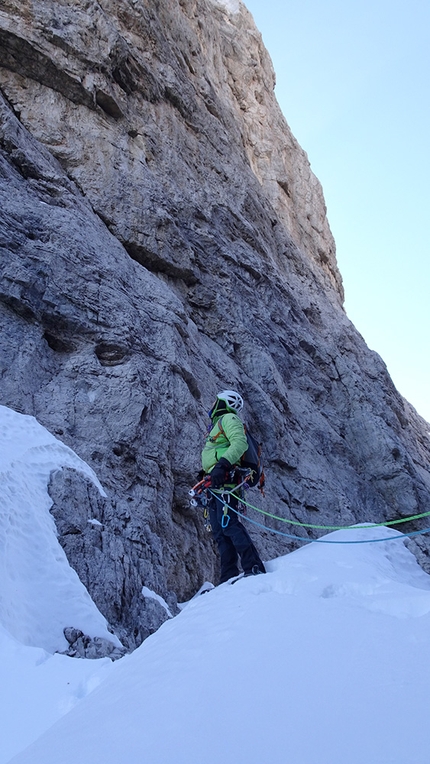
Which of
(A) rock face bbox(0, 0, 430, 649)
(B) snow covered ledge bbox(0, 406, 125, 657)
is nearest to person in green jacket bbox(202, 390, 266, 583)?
(A) rock face bbox(0, 0, 430, 649)

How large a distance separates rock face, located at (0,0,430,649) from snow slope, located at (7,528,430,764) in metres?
2.50

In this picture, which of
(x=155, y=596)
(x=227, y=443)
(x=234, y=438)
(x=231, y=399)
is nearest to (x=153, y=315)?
(x=231, y=399)

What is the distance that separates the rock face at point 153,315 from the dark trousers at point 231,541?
1000mm

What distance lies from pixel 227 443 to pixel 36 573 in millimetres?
2467

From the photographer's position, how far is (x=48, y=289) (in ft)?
32.0

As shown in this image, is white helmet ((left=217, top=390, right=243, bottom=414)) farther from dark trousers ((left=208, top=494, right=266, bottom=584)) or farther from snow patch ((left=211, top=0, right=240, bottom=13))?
snow patch ((left=211, top=0, right=240, bottom=13))

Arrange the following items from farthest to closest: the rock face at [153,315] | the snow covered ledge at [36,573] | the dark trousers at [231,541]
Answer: the rock face at [153,315]
the dark trousers at [231,541]
the snow covered ledge at [36,573]

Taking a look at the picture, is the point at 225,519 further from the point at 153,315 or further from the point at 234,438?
the point at 153,315

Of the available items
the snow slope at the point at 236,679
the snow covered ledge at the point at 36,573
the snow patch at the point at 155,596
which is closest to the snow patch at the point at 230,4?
the snow covered ledge at the point at 36,573

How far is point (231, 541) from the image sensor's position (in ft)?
20.5

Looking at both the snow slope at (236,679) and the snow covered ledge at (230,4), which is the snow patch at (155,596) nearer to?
the snow slope at (236,679)

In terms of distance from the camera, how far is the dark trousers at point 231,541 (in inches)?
231

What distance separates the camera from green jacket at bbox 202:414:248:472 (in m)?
6.26

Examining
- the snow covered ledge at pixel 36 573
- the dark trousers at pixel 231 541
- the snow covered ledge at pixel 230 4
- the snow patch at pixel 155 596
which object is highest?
the snow covered ledge at pixel 230 4
